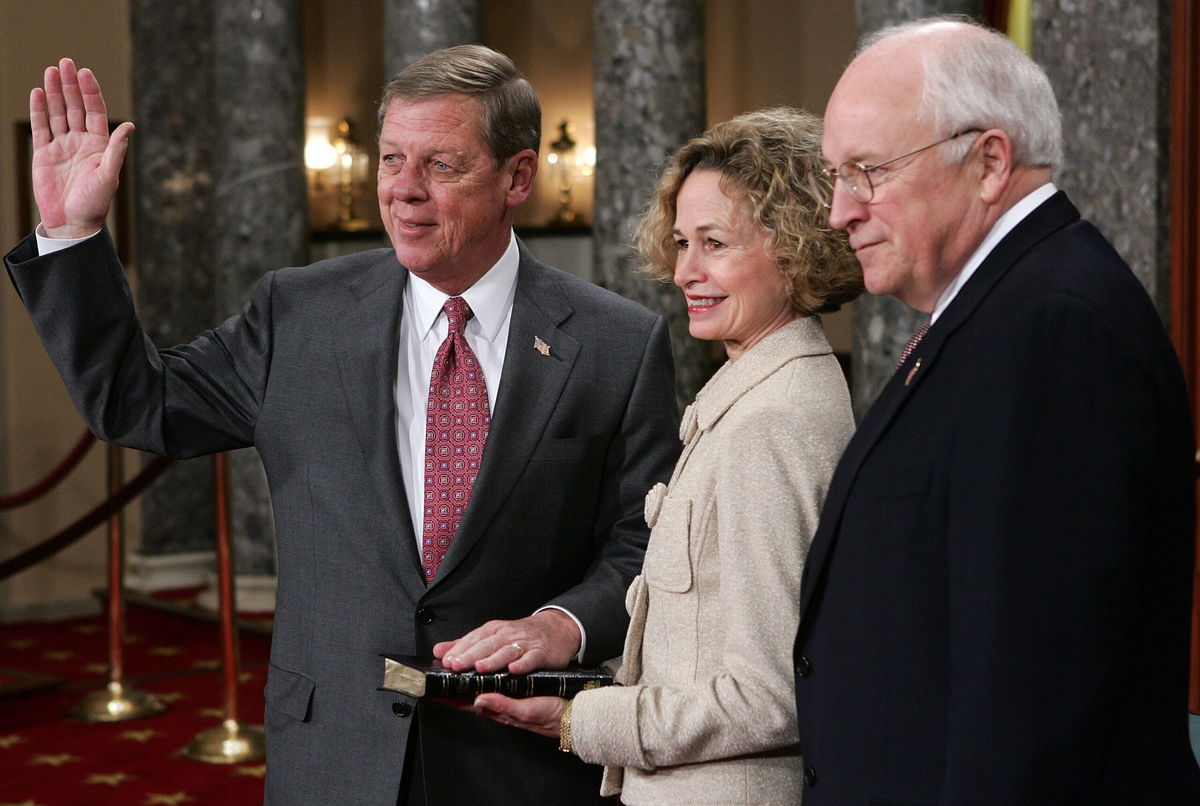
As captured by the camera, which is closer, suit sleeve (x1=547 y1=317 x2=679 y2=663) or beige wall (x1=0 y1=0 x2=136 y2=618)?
suit sleeve (x1=547 y1=317 x2=679 y2=663)

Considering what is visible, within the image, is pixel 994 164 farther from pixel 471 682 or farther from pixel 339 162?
pixel 339 162

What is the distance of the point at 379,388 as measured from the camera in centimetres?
232

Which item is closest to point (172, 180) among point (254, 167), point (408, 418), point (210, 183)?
point (210, 183)

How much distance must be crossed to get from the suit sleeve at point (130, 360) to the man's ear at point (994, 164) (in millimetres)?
1330

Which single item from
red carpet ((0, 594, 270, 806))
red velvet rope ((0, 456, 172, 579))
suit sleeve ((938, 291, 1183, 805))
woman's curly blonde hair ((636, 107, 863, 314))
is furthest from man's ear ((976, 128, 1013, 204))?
red velvet rope ((0, 456, 172, 579))

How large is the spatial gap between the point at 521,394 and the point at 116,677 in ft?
15.7

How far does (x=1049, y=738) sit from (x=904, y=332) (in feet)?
14.2

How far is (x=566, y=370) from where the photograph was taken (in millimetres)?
2402

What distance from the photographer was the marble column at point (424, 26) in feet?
25.9

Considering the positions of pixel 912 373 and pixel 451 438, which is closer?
pixel 912 373

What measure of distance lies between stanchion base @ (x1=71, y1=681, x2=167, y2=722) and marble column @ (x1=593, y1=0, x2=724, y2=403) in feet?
9.74

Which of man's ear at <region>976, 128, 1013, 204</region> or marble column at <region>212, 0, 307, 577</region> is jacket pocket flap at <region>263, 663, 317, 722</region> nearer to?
man's ear at <region>976, 128, 1013, 204</region>

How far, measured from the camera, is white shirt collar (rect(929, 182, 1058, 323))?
155cm

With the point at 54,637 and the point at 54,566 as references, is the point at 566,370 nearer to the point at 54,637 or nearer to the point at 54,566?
the point at 54,637
